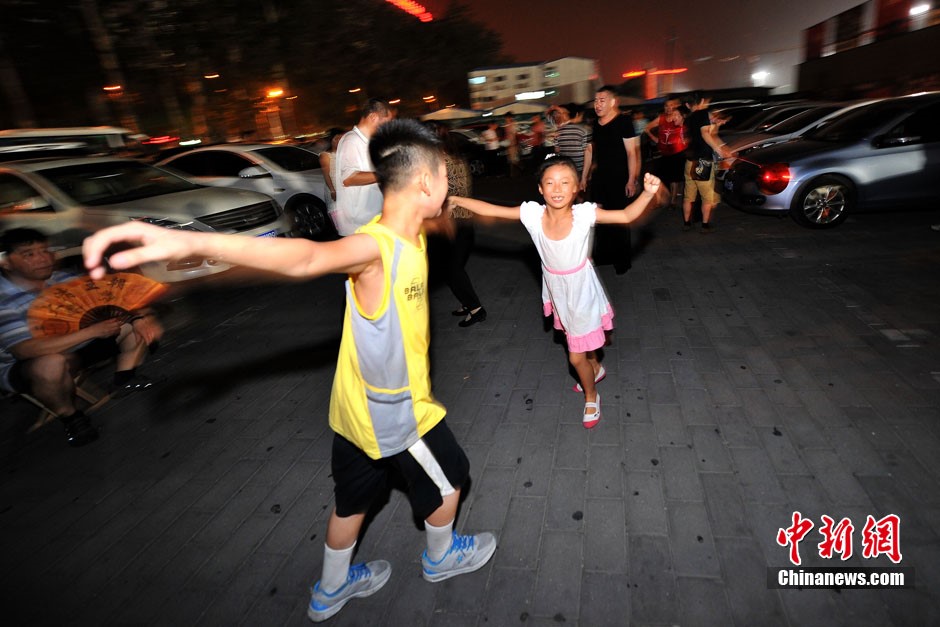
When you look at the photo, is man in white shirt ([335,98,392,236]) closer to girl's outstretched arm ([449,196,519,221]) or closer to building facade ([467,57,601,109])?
girl's outstretched arm ([449,196,519,221])

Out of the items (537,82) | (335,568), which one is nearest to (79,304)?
(335,568)

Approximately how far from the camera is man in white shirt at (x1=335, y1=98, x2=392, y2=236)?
4008 mm

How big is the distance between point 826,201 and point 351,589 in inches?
320

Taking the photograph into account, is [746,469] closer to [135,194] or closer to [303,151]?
[135,194]

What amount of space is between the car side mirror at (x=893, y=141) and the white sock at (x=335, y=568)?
8.56m

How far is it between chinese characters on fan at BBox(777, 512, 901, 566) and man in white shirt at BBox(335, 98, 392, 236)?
3571mm

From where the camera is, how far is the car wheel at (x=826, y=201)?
23.0ft

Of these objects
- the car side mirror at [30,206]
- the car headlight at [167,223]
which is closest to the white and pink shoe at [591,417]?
the car headlight at [167,223]

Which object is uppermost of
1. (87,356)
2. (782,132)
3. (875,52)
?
(875,52)

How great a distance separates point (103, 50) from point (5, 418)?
22.3m

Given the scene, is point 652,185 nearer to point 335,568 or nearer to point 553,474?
point 553,474

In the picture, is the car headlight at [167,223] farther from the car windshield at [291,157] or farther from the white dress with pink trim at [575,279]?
the white dress with pink trim at [575,279]

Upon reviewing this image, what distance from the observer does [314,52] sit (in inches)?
1326

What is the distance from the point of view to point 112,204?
6.64 m
